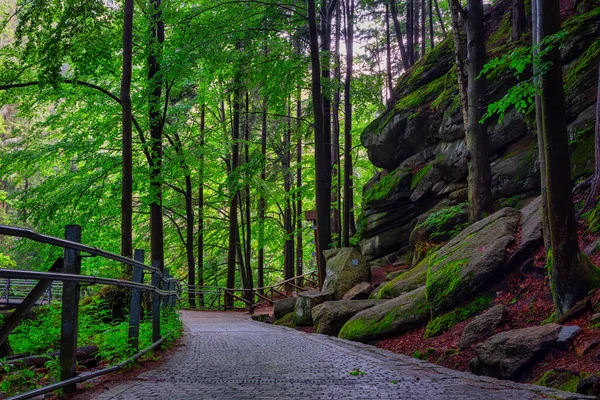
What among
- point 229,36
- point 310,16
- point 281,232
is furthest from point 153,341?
point 281,232

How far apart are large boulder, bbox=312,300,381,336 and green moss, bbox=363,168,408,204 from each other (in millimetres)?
8119

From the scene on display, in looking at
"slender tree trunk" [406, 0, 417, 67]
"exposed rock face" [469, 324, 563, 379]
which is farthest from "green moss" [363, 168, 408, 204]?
"exposed rock face" [469, 324, 563, 379]

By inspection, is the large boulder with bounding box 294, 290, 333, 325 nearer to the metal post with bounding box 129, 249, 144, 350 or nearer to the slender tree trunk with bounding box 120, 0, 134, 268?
the slender tree trunk with bounding box 120, 0, 134, 268

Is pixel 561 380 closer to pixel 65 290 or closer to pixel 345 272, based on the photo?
pixel 65 290

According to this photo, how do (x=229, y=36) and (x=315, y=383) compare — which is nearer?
(x=315, y=383)

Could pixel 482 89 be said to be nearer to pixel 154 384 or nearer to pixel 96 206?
pixel 154 384

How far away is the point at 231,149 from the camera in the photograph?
25.1 m

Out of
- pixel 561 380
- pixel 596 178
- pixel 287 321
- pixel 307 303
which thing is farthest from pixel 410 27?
pixel 561 380

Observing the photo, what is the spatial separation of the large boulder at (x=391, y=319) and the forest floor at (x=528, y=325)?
161mm

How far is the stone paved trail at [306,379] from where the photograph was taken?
12.9 feet

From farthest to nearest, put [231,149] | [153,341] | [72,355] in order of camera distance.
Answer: [231,149] < [153,341] < [72,355]

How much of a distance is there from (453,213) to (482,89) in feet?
11.8

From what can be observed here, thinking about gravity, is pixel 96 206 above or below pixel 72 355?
above

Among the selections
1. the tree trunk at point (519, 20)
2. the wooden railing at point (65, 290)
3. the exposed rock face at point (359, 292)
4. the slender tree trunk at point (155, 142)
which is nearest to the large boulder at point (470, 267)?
the exposed rock face at point (359, 292)
